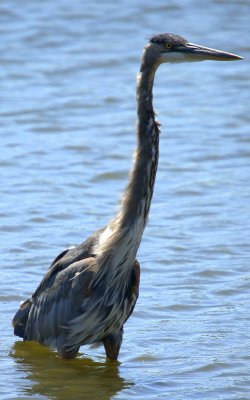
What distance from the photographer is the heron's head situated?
275 inches

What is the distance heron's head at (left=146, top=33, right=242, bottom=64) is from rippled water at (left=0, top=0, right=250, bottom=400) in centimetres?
204

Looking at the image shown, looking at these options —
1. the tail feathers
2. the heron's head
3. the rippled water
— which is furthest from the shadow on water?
the heron's head

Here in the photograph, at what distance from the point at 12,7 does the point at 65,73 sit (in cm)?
413

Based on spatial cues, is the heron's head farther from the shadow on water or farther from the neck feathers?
the shadow on water

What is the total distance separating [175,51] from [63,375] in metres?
2.28

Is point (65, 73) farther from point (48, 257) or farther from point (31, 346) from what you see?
point (31, 346)

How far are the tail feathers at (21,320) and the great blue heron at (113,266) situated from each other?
213 millimetres

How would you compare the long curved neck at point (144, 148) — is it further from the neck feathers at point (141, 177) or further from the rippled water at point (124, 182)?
the rippled water at point (124, 182)

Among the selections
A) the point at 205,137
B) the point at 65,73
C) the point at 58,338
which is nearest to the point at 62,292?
the point at 58,338

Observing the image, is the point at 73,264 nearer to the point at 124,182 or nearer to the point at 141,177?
the point at 141,177

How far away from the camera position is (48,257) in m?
9.25

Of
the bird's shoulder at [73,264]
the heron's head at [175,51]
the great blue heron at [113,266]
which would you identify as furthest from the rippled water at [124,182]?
the heron's head at [175,51]

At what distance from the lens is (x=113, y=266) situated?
7129 millimetres

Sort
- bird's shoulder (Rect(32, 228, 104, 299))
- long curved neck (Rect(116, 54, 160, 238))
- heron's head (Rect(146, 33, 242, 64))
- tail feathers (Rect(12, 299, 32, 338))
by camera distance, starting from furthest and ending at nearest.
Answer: tail feathers (Rect(12, 299, 32, 338))
bird's shoulder (Rect(32, 228, 104, 299))
heron's head (Rect(146, 33, 242, 64))
long curved neck (Rect(116, 54, 160, 238))
